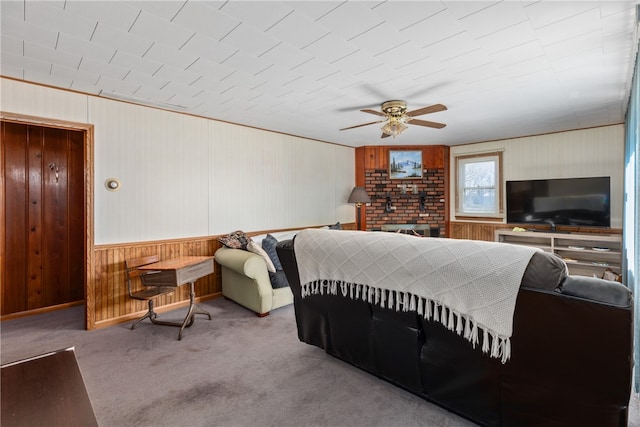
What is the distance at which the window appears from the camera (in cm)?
561

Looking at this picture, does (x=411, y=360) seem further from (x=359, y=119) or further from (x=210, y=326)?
(x=359, y=119)

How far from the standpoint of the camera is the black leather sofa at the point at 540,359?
1253mm

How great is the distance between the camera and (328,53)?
2.33 meters

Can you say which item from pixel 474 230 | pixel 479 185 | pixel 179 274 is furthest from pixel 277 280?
pixel 479 185

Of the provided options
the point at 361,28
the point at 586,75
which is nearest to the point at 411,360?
the point at 361,28

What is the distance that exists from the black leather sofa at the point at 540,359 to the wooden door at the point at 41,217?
4.04 metres

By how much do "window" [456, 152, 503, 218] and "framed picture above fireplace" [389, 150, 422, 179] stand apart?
31.1 inches

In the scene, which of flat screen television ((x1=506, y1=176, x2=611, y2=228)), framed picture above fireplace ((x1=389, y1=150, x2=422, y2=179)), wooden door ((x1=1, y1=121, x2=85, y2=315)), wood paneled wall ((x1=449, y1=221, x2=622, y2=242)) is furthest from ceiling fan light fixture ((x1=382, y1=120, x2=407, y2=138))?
wooden door ((x1=1, y1=121, x2=85, y2=315))

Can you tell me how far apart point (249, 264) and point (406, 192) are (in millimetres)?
3834

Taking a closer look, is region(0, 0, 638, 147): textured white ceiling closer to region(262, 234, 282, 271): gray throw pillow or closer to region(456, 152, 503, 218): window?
region(262, 234, 282, 271): gray throw pillow

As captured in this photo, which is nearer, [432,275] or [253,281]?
[432,275]

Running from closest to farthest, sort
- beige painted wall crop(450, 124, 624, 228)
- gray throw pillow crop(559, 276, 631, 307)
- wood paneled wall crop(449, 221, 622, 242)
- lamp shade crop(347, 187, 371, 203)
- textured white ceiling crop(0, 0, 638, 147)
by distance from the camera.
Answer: gray throw pillow crop(559, 276, 631, 307) < textured white ceiling crop(0, 0, 638, 147) < beige painted wall crop(450, 124, 624, 228) < wood paneled wall crop(449, 221, 622, 242) < lamp shade crop(347, 187, 371, 203)

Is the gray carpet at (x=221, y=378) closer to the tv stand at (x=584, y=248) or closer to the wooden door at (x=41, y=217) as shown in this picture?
the wooden door at (x=41, y=217)

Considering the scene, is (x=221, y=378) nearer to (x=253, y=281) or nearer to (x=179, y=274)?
(x=179, y=274)
